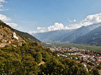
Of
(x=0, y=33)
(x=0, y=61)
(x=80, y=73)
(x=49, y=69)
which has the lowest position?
(x=80, y=73)

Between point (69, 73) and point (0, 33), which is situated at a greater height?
point (0, 33)

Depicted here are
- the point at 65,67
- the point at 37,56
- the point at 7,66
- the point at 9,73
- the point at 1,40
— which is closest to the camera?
the point at 9,73

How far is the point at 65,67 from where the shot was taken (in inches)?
1005

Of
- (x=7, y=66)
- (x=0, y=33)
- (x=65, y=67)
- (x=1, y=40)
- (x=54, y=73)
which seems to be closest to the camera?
(x=7, y=66)

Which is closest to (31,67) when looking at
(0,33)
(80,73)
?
(80,73)

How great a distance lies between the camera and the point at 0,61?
21.1 m

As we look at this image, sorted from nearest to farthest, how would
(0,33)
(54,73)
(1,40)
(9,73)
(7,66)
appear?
(9,73), (7,66), (54,73), (1,40), (0,33)

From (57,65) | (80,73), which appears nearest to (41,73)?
(57,65)

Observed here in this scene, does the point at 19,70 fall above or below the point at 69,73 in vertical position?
above

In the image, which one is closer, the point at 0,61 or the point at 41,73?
the point at 0,61

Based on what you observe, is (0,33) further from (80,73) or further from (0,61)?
(80,73)

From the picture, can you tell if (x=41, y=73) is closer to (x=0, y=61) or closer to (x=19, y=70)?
(x=19, y=70)

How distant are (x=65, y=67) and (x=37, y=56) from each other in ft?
56.7

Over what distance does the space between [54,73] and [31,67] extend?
21.7 ft
